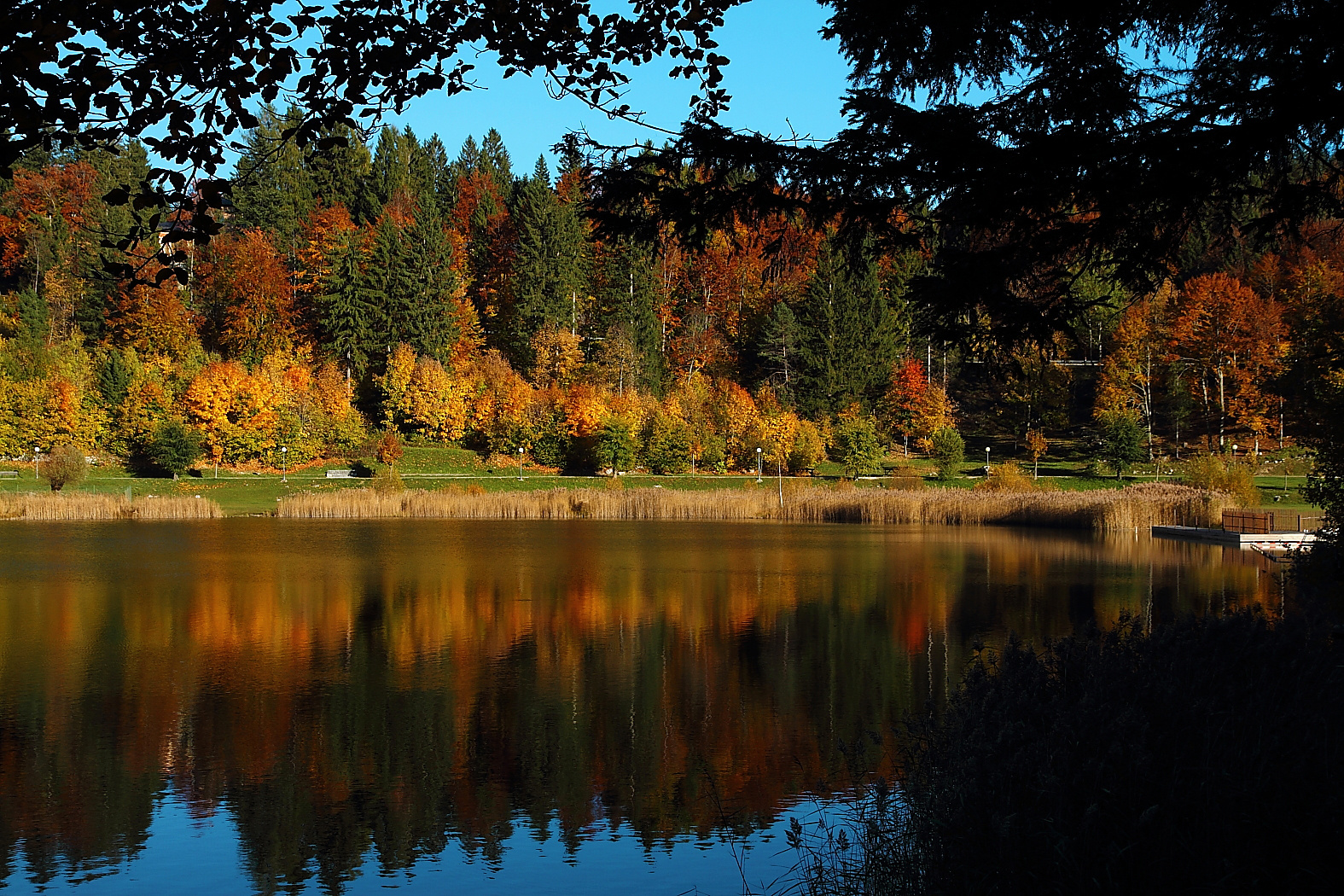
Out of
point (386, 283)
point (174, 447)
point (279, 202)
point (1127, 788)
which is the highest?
→ point (279, 202)

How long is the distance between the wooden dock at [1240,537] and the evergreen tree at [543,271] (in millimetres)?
50360

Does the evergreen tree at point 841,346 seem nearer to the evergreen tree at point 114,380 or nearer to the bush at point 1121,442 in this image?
the bush at point 1121,442

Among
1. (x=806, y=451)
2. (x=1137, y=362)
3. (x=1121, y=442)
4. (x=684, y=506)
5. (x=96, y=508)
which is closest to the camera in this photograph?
(x=96, y=508)

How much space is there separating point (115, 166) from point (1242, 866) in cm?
8832

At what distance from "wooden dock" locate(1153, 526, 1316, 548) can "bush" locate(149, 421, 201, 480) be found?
158 ft

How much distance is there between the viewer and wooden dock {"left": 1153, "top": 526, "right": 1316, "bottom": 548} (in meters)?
35.2

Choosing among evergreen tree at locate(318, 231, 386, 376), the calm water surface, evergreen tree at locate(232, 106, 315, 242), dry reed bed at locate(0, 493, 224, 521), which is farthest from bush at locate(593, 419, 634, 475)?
the calm water surface

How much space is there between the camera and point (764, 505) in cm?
5056

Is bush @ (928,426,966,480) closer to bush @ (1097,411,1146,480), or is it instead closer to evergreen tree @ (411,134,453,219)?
bush @ (1097,411,1146,480)

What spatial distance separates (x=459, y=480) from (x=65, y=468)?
19.2 metres

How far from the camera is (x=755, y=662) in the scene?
56.0 feet

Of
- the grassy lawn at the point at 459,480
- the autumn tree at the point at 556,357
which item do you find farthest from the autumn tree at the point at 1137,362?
the autumn tree at the point at 556,357

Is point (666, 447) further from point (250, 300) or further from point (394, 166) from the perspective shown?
point (394, 166)

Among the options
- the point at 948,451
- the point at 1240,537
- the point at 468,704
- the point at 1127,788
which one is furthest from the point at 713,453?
the point at 1127,788
